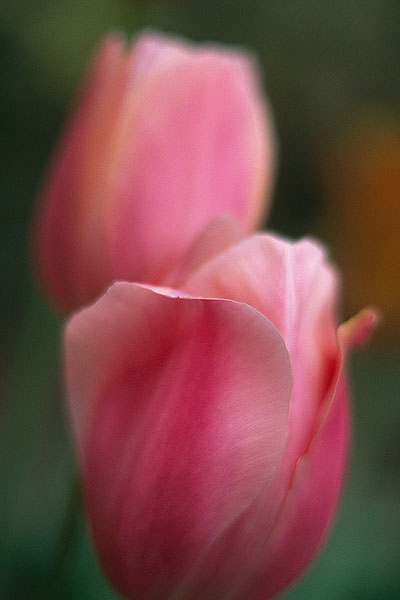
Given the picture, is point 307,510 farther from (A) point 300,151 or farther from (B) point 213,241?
(A) point 300,151

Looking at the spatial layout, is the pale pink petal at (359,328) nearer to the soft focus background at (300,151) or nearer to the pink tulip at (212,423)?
the pink tulip at (212,423)

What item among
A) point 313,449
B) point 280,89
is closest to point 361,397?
point 280,89

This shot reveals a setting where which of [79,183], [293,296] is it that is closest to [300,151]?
[79,183]

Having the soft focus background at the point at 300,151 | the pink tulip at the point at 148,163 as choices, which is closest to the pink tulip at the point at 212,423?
the pink tulip at the point at 148,163

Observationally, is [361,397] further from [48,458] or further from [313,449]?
[313,449]

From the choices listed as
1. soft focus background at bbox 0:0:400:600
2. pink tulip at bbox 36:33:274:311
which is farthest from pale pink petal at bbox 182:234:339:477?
soft focus background at bbox 0:0:400:600
